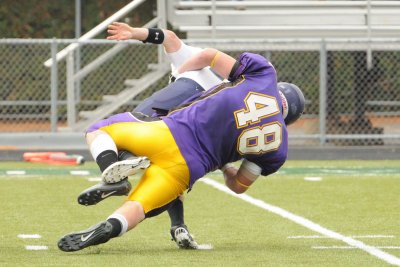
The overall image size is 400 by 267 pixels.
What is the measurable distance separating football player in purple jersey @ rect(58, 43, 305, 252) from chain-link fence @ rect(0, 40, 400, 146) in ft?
32.2

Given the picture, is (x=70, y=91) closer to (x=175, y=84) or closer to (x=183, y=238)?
(x=175, y=84)

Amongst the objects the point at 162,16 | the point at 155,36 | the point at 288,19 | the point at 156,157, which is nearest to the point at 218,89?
the point at 156,157

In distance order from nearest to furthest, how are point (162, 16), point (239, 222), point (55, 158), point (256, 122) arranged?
point (256, 122), point (239, 222), point (55, 158), point (162, 16)

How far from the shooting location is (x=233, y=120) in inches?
317

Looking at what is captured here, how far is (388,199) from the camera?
38.3 ft

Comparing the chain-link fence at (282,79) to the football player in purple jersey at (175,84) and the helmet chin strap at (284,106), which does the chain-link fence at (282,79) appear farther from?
the helmet chin strap at (284,106)

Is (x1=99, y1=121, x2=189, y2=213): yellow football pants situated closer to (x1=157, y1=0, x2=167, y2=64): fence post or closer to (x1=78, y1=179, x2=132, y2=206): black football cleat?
(x1=78, y1=179, x2=132, y2=206): black football cleat

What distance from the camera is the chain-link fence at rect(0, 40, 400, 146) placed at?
60.9 feet

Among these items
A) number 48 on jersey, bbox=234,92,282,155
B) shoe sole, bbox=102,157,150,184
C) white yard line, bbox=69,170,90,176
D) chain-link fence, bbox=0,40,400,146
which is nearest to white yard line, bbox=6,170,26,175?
white yard line, bbox=69,170,90,176

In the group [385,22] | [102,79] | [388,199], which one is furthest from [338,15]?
[388,199]

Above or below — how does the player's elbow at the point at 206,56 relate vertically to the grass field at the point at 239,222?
above

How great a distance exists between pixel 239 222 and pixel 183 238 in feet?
5.48

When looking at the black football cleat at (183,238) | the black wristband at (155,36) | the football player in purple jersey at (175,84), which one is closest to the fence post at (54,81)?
the football player in purple jersey at (175,84)

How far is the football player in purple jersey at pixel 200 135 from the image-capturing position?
25.8 feet
